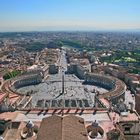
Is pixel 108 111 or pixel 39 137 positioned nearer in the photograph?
pixel 39 137

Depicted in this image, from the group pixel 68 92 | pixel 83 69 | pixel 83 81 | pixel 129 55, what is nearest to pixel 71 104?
pixel 68 92

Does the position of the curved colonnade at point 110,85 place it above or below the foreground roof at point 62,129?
below

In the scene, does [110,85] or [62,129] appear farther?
[110,85]

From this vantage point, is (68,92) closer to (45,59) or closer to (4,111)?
(4,111)

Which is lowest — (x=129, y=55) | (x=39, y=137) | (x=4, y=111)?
(x=129, y=55)

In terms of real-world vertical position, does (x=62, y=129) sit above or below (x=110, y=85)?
above

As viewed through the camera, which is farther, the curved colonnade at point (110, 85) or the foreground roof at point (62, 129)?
the curved colonnade at point (110, 85)

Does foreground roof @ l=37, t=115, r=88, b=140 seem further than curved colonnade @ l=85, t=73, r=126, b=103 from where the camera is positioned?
No

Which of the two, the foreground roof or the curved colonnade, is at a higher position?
the foreground roof

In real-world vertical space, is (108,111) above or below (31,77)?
above

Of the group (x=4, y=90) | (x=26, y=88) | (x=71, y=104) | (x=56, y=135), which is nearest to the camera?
(x=56, y=135)

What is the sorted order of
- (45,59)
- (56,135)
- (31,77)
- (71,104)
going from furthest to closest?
1. (45,59)
2. (31,77)
3. (71,104)
4. (56,135)
